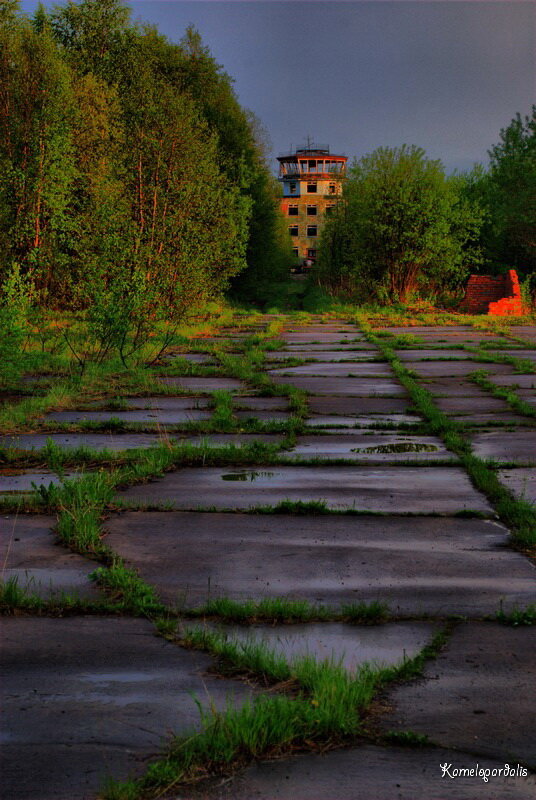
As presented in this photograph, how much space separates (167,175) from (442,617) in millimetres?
16020

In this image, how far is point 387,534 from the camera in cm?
464

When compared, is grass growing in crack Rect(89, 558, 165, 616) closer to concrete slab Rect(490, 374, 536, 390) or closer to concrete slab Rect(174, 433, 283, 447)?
concrete slab Rect(174, 433, 283, 447)

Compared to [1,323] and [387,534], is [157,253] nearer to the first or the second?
[1,323]

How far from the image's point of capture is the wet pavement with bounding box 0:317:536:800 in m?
2.35

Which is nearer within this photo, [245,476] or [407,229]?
[245,476]

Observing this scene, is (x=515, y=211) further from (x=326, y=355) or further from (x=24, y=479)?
(x=24, y=479)

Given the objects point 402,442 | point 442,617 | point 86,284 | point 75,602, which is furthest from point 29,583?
point 86,284

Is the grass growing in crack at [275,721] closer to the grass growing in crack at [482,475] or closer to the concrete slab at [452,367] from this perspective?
the grass growing in crack at [482,475]

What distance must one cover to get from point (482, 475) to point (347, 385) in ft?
17.9

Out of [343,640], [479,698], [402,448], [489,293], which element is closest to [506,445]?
[402,448]

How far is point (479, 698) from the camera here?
2721mm

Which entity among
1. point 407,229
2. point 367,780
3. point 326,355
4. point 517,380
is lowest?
point 367,780

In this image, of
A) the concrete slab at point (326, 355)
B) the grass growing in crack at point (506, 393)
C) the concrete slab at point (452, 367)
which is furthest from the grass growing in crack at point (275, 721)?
the concrete slab at point (326, 355)

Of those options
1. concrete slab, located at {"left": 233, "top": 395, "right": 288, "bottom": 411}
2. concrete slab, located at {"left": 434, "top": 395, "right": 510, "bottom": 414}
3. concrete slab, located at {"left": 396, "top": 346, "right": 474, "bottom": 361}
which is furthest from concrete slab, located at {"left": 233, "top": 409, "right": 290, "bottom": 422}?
concrete slab, located at {"left": 396, "top": 346, "right": 474, "bottom": 361}
